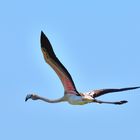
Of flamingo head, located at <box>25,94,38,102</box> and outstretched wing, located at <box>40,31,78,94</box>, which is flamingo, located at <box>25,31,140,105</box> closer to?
outstretched wing, located at <box>40,31,78,94</box>

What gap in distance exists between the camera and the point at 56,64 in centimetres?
4075

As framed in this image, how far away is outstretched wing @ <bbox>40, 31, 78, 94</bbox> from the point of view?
40125 mm

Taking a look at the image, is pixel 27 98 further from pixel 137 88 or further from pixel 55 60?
pixel 137 88

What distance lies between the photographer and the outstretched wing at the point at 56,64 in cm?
4012

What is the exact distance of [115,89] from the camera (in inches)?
1628

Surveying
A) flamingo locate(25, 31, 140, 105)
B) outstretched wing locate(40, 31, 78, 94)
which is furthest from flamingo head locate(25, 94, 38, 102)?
outstretched wing locate(40, 31, 78, 94)

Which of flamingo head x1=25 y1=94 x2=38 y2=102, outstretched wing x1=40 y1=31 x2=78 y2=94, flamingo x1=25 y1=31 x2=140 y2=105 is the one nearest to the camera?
outstretched wing x1=40 y1=31 x2=78 y2=94

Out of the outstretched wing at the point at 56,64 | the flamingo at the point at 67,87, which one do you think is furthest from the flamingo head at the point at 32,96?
the outstretched wing at the point at 56,64

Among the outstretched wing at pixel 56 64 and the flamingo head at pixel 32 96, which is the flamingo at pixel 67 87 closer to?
the outstretched wing at pixel 56 64

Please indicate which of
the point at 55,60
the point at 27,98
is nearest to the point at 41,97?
the point at 27,98


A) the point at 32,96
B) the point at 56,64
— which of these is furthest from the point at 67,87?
the point at 32,96

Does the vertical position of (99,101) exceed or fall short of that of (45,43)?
it falls short

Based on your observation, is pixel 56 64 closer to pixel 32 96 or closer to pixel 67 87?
pixel 67 87

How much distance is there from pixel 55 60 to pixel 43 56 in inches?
24.8
